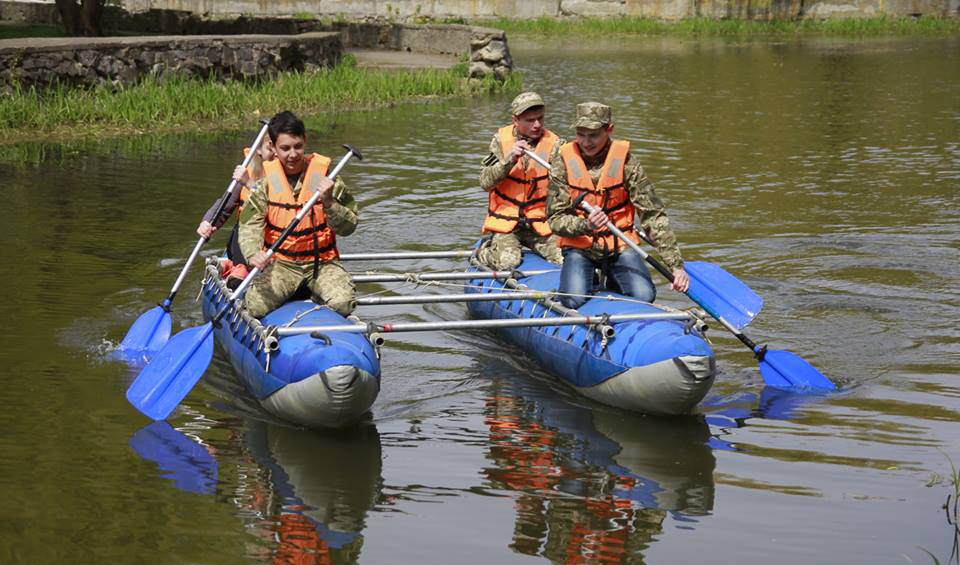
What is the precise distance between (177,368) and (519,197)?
312cm

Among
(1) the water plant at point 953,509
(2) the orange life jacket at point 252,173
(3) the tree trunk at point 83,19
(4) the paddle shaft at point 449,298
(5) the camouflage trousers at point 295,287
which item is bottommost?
(1) the water plant at point 953,509

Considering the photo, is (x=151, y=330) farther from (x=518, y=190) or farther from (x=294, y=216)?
(x=518, y=190)

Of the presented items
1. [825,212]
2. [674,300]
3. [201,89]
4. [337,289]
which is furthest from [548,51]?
[337,289]

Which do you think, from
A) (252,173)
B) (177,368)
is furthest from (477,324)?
(252,173)

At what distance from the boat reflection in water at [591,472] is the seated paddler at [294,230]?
1236 mm

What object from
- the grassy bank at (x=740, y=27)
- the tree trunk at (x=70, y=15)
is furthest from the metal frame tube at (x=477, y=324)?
the grassy bank at (x=740, y=27)

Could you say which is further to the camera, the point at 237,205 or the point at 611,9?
the point at 611,9

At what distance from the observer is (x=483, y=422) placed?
7.65 metres

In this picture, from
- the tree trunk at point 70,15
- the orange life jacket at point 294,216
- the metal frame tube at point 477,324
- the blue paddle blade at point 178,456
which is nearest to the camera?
the blue paddle blade at point 178,456

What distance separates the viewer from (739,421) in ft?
24.8

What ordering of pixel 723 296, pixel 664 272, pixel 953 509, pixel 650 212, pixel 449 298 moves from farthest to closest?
pixel 723 296 → pixel 449 298 → pixel 650 212 → pixel 664 272 → pixel 953 509

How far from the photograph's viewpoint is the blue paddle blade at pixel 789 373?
8008 millimetres

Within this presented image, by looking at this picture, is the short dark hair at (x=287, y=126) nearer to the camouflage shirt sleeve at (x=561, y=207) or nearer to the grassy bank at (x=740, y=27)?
the camouflage shirt sleeve at (x=561, y=207)

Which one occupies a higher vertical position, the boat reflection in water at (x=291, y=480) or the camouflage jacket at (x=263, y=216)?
the camouflage jacket at (x=263, y=216)
